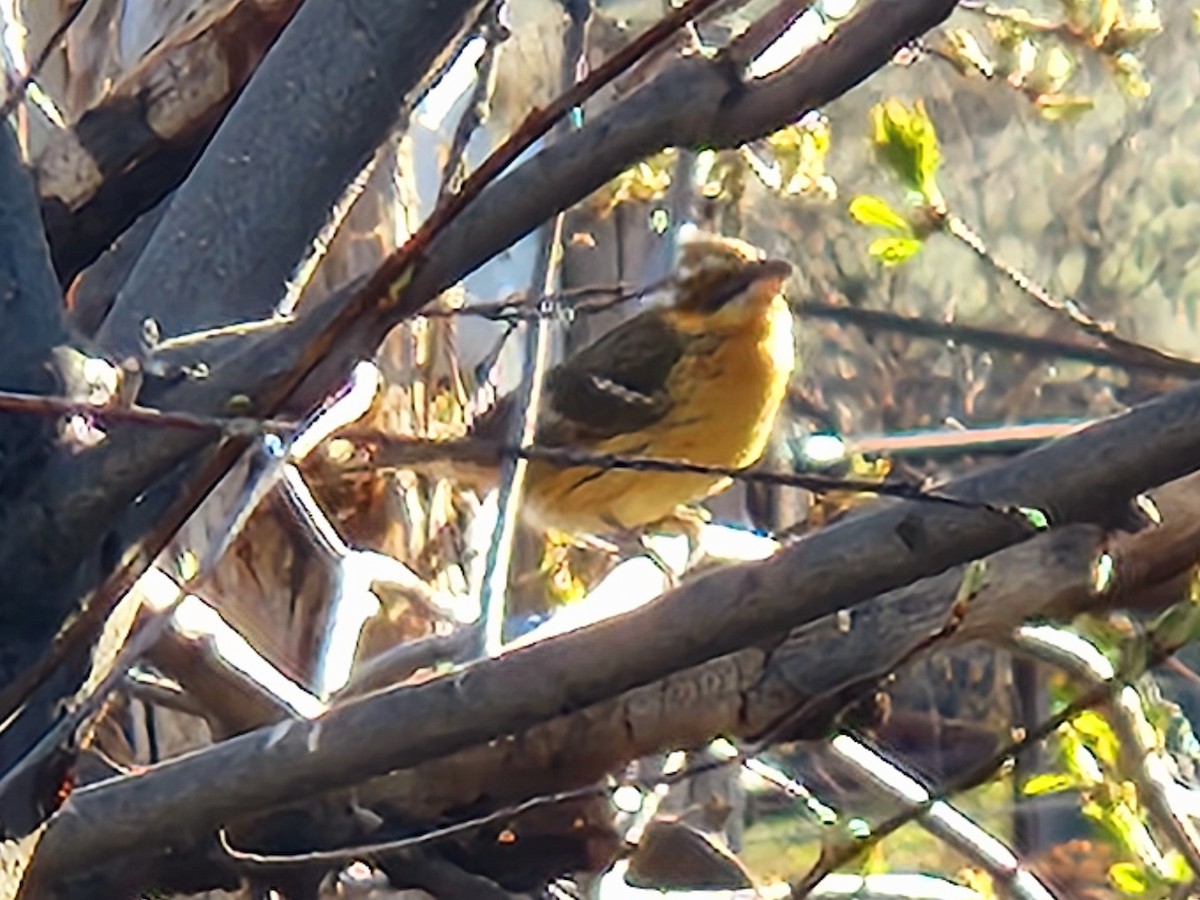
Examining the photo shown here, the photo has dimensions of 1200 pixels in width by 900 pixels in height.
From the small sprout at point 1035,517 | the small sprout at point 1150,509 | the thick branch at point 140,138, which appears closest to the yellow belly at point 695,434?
the thick branch at point 140,138

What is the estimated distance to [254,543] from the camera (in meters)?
2.48

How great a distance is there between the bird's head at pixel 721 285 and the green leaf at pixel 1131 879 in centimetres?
128

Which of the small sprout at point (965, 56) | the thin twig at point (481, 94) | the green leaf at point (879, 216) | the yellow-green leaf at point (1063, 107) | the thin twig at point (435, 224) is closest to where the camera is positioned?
the thin twig at point (435, 224)

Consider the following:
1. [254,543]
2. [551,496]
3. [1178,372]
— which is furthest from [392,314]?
[551,496]

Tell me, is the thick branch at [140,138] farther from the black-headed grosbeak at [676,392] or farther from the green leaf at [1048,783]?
the black-headed grosbeak at [676,392]

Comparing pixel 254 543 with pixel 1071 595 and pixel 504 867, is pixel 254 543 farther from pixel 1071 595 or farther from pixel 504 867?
pixel 1071 595

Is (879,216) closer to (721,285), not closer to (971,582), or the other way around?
(971,582)

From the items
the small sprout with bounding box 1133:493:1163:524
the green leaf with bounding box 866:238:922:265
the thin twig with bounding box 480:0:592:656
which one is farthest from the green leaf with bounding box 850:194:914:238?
the small sprout with bounding box 1133:493:1163:524

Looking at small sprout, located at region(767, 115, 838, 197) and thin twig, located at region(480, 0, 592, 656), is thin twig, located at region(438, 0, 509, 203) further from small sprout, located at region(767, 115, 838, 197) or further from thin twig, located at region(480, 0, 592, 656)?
small sprout, located at region(767, 115, 838, 197)

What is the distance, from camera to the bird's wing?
8.86ft

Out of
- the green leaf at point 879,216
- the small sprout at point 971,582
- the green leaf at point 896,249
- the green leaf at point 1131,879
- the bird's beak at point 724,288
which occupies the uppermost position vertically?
the bird's beak at point 724,288

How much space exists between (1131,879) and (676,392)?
1.31 meters

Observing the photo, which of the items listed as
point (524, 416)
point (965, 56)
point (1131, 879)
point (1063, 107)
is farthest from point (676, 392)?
point (1131, 879)

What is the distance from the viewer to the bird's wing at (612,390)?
270 cm
